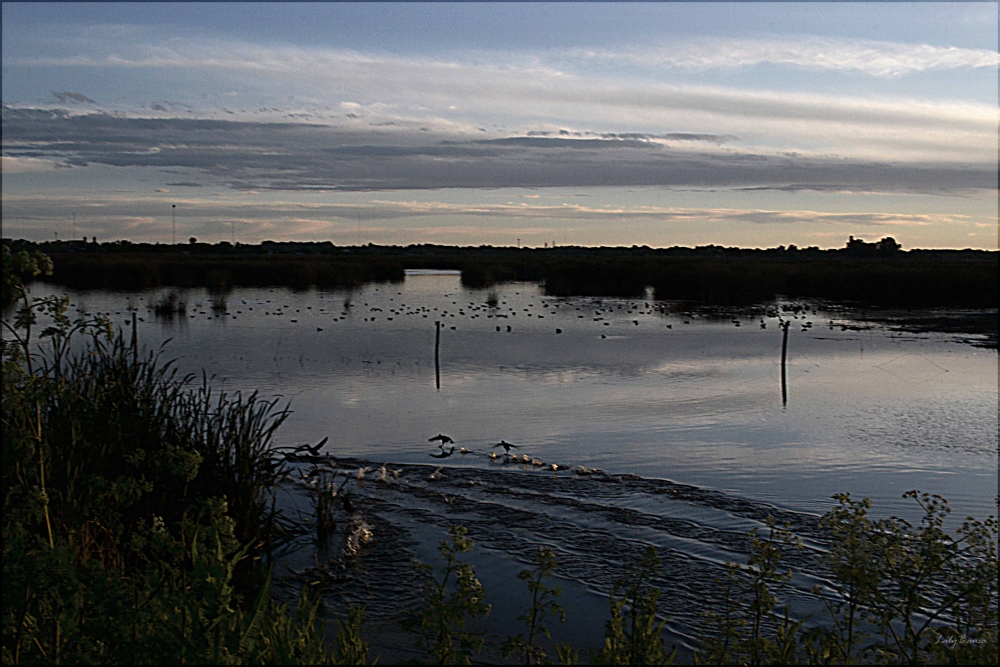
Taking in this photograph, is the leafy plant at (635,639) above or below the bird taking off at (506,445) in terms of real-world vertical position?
above

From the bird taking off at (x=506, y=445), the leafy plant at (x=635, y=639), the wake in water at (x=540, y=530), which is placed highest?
the leafy plant at (x=635, y=639)

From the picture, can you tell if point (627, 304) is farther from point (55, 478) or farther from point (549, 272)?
point (55, 478)

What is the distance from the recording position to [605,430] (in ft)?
48.3

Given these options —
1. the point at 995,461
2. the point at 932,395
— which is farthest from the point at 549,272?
the point at 995,461

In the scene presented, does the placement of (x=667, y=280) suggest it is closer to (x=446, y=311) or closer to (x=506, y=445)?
(x=446, y=311)

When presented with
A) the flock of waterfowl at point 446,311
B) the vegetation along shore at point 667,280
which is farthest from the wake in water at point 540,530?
the vegetation along shore at point 667,280

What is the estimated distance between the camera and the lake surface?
861 cm

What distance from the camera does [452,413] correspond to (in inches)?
633

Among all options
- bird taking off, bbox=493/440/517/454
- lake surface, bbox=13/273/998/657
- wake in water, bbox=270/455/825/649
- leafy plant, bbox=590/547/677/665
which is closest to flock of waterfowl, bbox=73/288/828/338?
lake surface, bbox=13/273/998/657

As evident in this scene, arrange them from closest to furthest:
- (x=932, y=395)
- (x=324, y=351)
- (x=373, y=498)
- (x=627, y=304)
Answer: (x=373, y=498), (x=932, y=395), (x=324, y=351), (x=627, y=304)

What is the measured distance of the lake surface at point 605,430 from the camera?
28.2ft

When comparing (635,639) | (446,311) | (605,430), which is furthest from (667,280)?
(635,639)

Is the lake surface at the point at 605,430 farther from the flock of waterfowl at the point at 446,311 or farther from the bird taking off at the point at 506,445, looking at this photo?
the flock of waterfowl at the point at 446,311

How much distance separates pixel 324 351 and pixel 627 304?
76.1 feet
